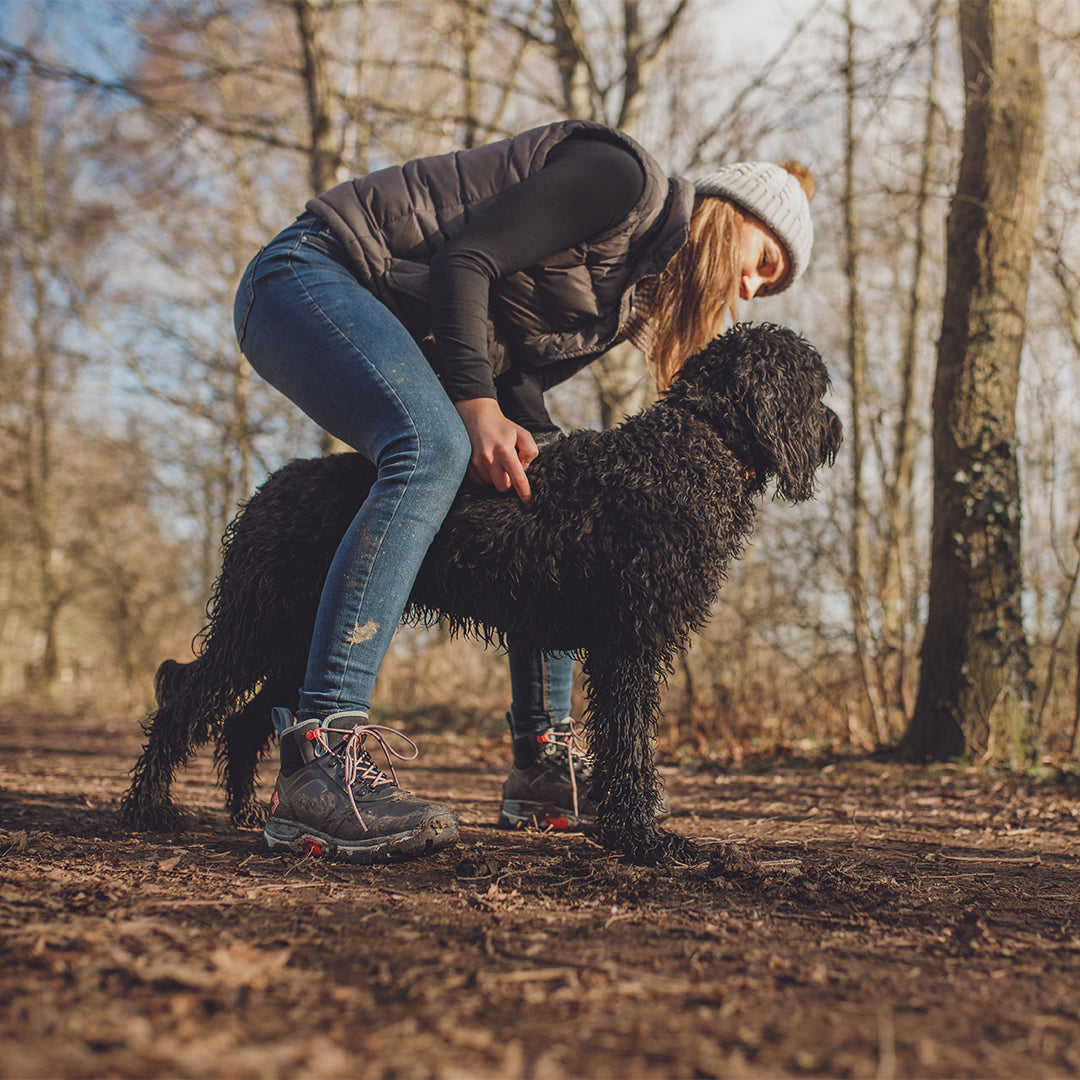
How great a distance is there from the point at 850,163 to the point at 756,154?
75 cm

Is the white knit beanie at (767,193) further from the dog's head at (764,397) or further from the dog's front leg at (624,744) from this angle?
the dog's front leg at (624,744)

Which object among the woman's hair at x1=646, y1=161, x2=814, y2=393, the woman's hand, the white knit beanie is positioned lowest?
the woman's hand

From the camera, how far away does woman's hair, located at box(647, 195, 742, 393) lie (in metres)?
2.61

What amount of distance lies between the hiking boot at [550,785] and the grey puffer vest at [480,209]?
1.24 metres

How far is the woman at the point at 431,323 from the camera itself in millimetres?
2131

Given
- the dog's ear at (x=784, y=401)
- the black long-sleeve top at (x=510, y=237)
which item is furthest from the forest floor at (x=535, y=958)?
the black long-sleeve top at (x=510, y=237)

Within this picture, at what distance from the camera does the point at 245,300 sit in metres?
2.41

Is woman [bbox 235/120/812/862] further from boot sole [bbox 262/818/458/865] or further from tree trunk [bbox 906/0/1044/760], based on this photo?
tree trunk [bbox 906/0/1044/760]

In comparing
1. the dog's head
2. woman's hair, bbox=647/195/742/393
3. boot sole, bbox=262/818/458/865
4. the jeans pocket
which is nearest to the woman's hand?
the dog's head

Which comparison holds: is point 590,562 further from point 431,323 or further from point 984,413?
point 984,413

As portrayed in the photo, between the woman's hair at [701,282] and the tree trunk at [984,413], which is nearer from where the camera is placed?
the woman's hair at [701,282]

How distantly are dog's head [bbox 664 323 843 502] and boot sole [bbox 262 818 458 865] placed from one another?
1288mm

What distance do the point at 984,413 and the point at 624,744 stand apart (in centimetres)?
310

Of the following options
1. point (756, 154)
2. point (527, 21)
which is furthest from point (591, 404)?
point (527, 21)
